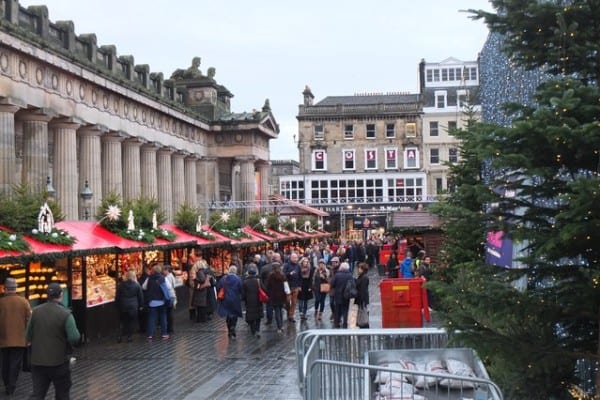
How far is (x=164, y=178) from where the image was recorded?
4969cm

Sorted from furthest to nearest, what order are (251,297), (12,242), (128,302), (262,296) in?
(262,296), (251,297), (128,302), (12,242)

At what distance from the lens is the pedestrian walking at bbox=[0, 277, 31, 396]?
476 inches

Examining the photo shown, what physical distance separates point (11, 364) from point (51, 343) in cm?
283

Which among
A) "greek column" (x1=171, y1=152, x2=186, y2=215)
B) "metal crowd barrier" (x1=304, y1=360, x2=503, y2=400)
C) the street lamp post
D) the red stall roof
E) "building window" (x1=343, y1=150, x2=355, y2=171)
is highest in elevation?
"building window" (x1=343, y1=150, x2=355, y2=171)

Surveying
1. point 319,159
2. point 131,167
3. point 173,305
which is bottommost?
point 173,305

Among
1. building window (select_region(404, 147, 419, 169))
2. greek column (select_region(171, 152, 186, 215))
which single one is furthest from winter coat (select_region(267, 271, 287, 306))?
building window (select_region(404, 147, 419, 169))

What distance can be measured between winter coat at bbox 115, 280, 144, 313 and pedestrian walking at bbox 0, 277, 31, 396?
579cm

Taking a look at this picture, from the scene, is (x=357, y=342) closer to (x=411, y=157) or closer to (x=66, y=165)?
(x=66, y=165)

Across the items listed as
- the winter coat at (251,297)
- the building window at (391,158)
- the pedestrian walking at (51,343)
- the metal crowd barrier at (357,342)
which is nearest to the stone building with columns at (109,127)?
the winter coat at (251,297)

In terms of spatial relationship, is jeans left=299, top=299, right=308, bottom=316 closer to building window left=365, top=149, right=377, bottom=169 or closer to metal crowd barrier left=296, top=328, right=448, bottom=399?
metal crowd barrier left=296, top=328, right=448, bottom=399

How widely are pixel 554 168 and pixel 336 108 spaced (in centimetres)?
7356

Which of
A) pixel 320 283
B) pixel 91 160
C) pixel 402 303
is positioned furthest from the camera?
pixel 91 160

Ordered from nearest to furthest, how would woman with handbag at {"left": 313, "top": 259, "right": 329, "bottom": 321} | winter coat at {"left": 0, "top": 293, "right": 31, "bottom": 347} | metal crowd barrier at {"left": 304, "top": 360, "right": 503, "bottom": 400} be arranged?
metal crowd barrier at {"left": 304, "top": 360, "right": 503, "bottom": 400}, winter coat at {"left": 0, "top": 293, "right": 31, "bottom": 347}, woman with handbag at {"left": 313, "top": 259, "right": 329, "bottom": 321}

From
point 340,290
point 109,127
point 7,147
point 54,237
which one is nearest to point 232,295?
point 340,290
